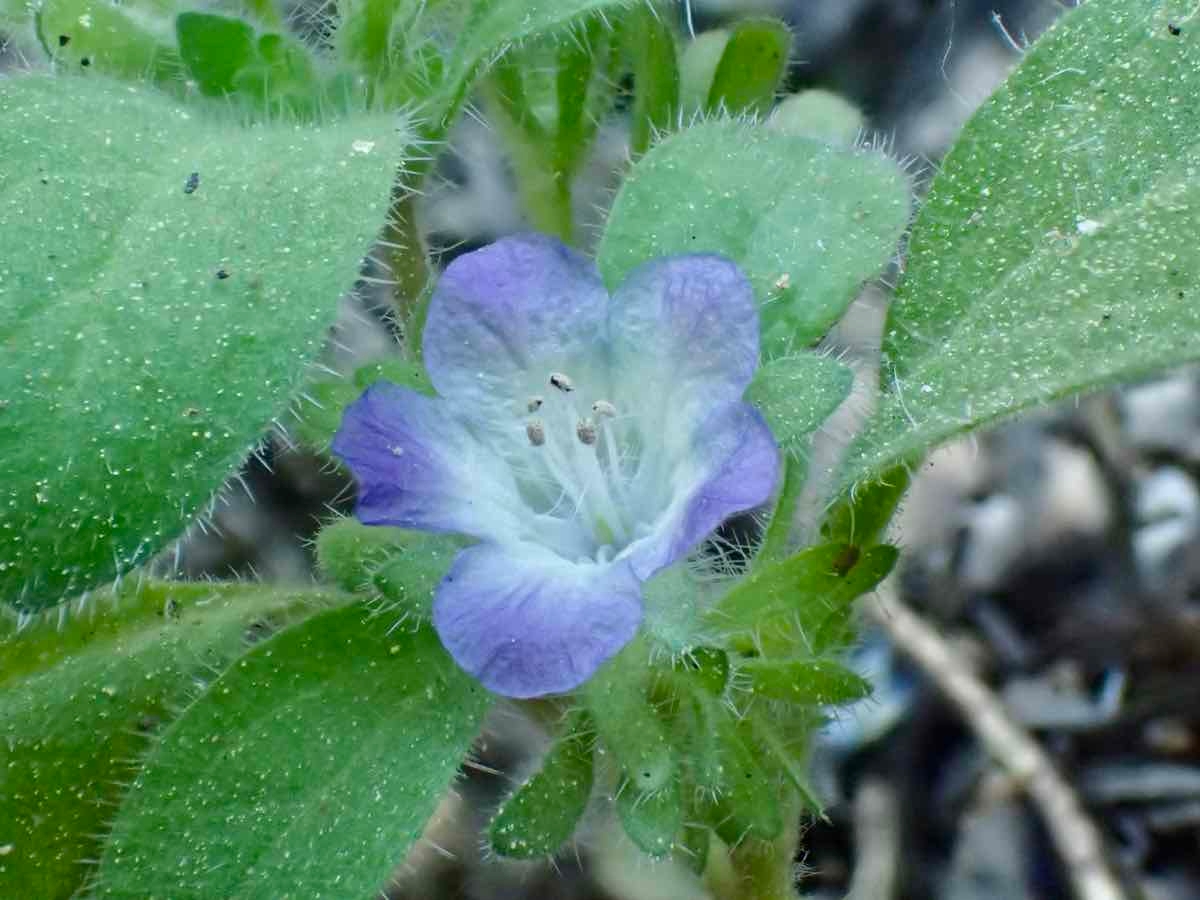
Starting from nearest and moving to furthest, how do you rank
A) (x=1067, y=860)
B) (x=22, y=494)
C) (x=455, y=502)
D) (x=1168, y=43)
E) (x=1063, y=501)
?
1. (x=22, y=494)
2. (x=455, y=502)
3. (x=1168, y=43)
4. (x=1067, y=860)
5. (x=1063, y=501)

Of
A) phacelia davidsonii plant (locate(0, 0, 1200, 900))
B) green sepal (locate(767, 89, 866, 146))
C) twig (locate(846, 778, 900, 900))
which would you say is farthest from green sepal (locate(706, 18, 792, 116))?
twig (locate(846, 778, 900, 900))

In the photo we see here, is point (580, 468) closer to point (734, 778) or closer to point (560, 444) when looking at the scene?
point (560, 444)

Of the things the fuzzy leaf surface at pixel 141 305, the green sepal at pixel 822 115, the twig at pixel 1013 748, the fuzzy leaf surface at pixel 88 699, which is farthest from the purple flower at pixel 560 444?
the twig at pixel 1013 748

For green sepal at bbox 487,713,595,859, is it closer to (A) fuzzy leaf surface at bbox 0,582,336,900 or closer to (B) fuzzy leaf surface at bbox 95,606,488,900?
(B) fuzzy leaf surface at bbox 95,606,488,900

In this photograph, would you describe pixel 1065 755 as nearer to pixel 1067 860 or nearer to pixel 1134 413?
pixel 1067 860

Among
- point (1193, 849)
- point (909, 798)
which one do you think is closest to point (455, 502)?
point (909, 798)

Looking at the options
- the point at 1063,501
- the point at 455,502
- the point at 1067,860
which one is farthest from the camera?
the point at 1063,501
